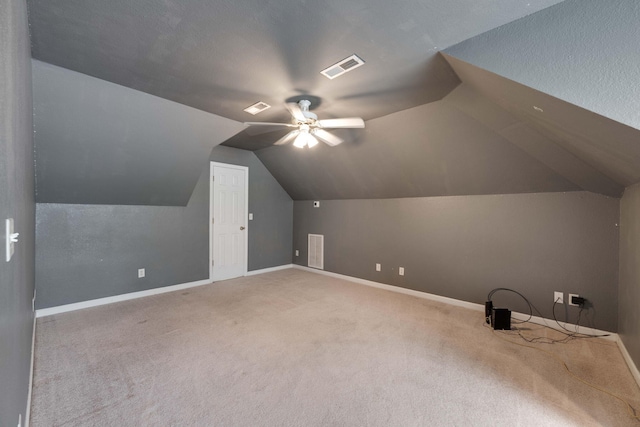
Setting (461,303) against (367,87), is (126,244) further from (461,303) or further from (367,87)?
(461,303)

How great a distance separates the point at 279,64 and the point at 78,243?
3.58 m

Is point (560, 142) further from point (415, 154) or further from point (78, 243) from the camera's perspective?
point (78, 243)

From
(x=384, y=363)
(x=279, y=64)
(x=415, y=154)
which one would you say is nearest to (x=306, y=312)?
(x=384, y=363)

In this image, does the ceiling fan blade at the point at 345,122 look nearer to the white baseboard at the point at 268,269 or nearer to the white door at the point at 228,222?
the white door at the point at 228,222

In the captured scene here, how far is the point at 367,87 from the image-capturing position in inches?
101

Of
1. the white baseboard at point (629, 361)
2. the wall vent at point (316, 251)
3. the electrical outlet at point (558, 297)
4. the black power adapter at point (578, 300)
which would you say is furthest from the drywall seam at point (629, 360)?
the wall vent at point (316, 251)

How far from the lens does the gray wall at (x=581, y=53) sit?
142 cm

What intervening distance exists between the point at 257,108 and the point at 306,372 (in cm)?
269

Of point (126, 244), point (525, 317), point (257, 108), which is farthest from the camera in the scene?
point (126, 244)

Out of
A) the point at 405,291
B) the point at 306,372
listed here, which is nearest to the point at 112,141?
the point at 306,372

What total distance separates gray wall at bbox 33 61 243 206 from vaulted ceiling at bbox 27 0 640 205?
0.06 feet

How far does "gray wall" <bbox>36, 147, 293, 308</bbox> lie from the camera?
11.4ft

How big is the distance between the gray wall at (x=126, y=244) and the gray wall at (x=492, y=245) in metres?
2.27

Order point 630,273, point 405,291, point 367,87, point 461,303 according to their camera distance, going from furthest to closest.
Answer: point 405,291
point 461,303
point 367,87
point 630,273
